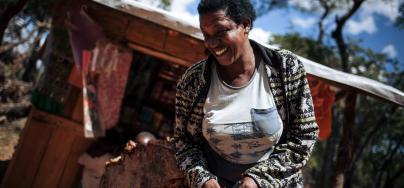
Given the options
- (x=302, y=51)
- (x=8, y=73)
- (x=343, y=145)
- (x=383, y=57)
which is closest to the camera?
(x=343, y=145)

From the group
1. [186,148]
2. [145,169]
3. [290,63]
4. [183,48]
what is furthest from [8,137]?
[290,63]

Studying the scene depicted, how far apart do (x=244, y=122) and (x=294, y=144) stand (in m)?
0.26

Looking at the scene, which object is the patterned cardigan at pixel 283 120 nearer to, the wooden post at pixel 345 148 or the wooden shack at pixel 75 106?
the wooden shack at pixel 75 106

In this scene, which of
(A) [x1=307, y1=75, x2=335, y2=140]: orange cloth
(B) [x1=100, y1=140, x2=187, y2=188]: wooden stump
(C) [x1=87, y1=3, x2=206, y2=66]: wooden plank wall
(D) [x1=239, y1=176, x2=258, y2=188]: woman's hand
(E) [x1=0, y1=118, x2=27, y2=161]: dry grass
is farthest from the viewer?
(E) [x1=0, y1=118, x2=27, y2=161]: dry grass

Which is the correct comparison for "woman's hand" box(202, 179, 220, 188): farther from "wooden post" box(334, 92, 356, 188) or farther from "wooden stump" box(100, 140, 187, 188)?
"wooden post" box(334, 92, 356, 188)

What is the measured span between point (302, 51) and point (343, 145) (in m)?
12.6

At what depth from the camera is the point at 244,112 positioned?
70.7 inches

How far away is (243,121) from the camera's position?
179 centimetres

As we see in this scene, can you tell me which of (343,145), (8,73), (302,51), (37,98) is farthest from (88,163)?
(302,51)

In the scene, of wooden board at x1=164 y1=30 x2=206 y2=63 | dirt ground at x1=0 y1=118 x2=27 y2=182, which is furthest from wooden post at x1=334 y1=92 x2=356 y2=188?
dirt ground at x1=0 y1=118 x2=27 y2=182

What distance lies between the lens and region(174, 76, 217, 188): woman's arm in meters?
1.86

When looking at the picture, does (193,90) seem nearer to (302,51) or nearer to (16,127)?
(16,127)

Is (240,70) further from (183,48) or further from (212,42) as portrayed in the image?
(183,48)

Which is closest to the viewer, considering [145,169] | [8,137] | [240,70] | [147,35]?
[240,70]
